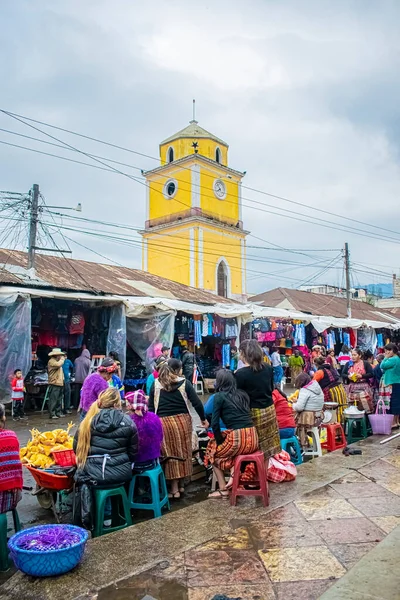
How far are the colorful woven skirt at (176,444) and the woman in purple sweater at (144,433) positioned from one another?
379mm

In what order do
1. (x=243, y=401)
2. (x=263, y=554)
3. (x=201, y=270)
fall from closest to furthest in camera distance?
(x=263, y=554), (x=243, y=401), (x=201, y=270)

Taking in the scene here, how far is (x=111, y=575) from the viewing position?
3471 mm

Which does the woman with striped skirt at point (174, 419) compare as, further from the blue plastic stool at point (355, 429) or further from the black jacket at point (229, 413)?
the blue plastic stool at point (355, 429)

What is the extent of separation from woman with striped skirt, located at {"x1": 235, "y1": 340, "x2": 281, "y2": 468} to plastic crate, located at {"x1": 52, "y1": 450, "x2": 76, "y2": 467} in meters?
1.81

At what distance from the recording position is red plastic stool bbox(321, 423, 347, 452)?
24.1 ft

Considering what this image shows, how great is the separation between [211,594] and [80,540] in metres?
0.99

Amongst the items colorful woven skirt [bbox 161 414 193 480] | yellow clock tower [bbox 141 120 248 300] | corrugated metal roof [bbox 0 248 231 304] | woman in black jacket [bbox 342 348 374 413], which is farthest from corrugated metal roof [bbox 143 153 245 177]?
colorful woven skirt [bbox 161 414 193 480]

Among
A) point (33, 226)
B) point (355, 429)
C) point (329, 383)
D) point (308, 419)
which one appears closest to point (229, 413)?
point (308, 419)

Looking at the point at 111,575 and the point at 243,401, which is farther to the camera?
the point at 243,401

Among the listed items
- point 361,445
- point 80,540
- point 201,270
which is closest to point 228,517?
point 80,540

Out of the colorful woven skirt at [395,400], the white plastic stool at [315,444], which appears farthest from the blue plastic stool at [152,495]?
the colorful woven skirt at [395,400]

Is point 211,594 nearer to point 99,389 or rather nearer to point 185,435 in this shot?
point 185,435

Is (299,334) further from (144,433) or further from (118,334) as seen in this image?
(144,433)

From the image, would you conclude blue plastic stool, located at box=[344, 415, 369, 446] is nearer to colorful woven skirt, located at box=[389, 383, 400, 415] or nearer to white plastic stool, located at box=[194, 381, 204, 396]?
colorful woven skirt, located at box=[389, 383, 400, 415]
